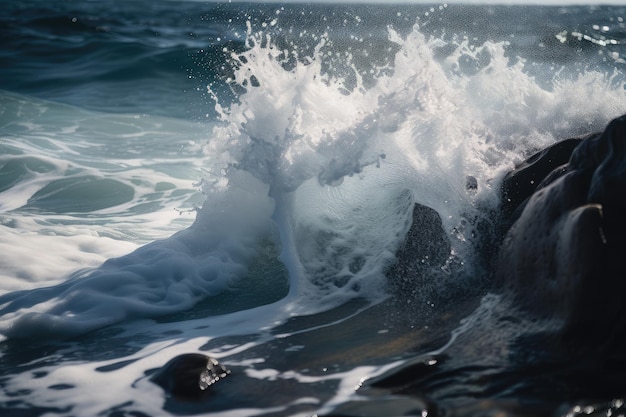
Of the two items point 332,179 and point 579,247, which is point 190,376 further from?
point 332,179

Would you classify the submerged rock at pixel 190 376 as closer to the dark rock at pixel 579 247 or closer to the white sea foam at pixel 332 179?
the white sea foam at pixel 332 179

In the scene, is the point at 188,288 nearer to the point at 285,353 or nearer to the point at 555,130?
the point at 285,353

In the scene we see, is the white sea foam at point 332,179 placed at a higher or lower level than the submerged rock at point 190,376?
higher

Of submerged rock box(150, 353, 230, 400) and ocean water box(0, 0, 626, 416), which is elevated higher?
ocean water box(0, 0, 626, 416)

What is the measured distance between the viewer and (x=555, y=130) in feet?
14.5

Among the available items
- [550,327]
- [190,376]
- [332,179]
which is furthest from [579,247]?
[332,179]

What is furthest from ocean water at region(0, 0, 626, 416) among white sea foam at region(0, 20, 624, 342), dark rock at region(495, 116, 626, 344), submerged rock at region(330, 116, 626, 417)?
dark rock at region(495, 116, 626, 344)

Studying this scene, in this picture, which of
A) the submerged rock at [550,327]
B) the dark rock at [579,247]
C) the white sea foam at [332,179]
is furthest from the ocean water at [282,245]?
the dark rock at [579,247]

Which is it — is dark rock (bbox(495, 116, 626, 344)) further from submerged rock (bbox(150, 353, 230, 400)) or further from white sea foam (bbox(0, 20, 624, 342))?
submerged rock (bbox(150, 353, 230, 400))

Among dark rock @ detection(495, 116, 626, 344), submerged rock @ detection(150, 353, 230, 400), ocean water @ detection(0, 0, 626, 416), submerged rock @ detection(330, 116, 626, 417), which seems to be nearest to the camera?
submerged rock @ detection(330, 116, 626, 417)

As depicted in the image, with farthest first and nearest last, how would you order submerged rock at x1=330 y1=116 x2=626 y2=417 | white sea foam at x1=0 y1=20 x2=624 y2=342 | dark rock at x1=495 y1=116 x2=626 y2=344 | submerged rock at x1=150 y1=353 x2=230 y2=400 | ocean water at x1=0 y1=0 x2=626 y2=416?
1. white sea foam at x1=0 y1=20 x2=624 y2=342
2. ocean water at x1=0 y1=0 x2=626 y2=416
3. submerged rock at x1=150 y1=353 x2=230 y2=400
4. dark rock at x1=495 y1=116 x2=626 y2=344
5. submerged rock at x1=330 y1=116 x2=626 y2=417

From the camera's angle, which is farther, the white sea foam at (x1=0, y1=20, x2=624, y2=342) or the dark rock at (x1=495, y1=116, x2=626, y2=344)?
the white sea foam at (x1=0, y1=20, x2=624, y2=342)

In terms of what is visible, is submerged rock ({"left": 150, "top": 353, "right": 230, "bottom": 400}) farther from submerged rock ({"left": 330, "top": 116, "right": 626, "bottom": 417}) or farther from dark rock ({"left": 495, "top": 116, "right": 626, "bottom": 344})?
dark rock ({"left": 495, "top": 116, "right": 626, "bottom": 344})

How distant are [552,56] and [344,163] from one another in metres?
15.3
